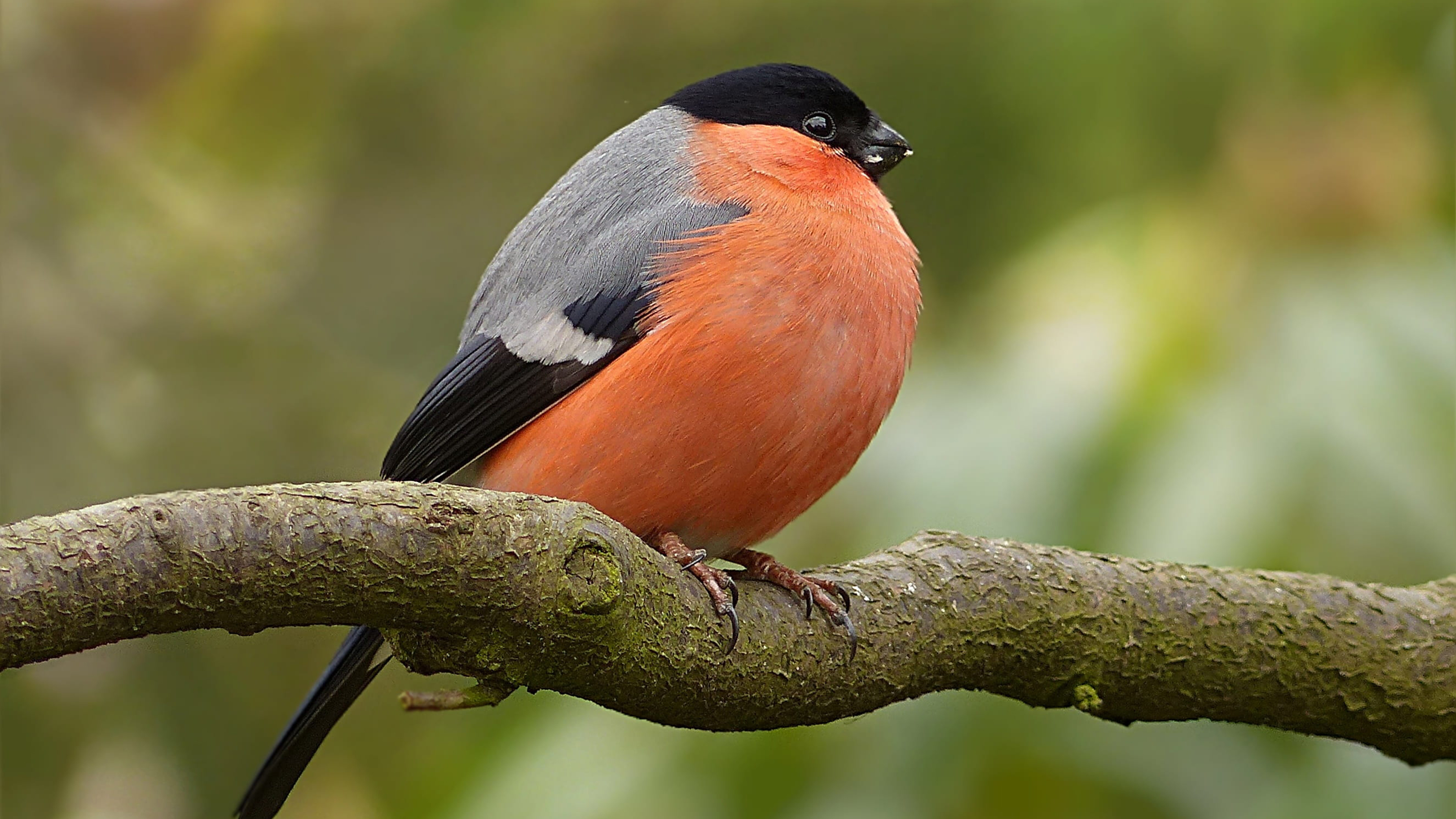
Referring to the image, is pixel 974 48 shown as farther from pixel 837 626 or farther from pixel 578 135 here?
pixel 837 626

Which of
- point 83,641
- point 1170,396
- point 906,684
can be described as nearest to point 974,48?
point 1170,396

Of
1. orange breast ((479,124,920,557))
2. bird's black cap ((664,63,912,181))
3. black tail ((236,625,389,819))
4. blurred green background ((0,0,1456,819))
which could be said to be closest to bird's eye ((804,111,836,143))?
bird's black cap ((664,63,912,181))

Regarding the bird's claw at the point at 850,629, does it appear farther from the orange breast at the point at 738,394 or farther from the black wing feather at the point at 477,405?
the black wing feather at the point at 477,405

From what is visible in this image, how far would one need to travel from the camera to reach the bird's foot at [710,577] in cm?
264

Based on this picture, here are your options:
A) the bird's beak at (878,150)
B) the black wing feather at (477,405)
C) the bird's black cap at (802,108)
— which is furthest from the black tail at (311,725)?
the bird's beak at (878,150)

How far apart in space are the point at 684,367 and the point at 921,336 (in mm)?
1978

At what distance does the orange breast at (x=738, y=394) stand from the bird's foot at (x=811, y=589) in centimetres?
9

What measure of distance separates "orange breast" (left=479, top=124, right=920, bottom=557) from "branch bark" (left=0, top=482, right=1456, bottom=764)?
0.77 feet

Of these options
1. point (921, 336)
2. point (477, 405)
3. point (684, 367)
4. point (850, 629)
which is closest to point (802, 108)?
point (684, 367)

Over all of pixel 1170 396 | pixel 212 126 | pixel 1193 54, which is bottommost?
pixel 1170 396

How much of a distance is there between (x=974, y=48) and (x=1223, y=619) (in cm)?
273

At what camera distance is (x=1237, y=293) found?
4.25 m

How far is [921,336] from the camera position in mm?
4832

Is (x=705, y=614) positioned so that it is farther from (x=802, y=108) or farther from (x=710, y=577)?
(x=802, y=108)
